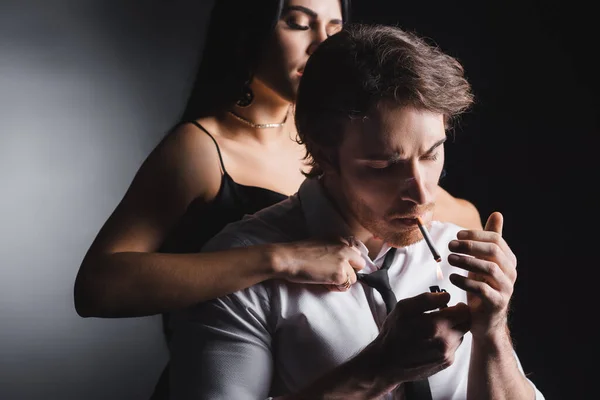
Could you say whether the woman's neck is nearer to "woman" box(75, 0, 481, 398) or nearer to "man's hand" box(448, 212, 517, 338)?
"woman" box(75, 0, 481, 398)

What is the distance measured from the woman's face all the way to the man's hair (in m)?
0.24

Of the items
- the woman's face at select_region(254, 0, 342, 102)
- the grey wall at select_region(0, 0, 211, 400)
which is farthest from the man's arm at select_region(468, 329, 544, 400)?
the grey wall at select_region(0, 0, 211, 400)

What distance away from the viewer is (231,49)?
2100 mm

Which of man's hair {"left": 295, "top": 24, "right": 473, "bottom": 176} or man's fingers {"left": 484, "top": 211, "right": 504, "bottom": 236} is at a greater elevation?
man's hair {"left": 295, "top": 24, "right": 473, "bottom": 176}

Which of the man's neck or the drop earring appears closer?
the man's neck

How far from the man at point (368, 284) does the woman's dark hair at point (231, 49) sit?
31 cm

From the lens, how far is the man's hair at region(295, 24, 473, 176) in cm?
159

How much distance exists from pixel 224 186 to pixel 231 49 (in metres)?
0.35

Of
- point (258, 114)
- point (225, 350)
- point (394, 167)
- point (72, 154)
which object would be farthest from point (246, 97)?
point (72, 154)

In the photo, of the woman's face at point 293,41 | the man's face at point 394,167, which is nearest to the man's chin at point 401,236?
the man's face at point 394,167

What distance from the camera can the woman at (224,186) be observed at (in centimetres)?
163

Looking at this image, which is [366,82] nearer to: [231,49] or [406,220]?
[406,220]

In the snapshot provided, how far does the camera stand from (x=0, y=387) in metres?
2.92

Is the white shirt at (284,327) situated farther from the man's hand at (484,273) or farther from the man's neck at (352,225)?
the man's hand at (484,273)
